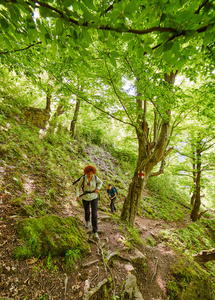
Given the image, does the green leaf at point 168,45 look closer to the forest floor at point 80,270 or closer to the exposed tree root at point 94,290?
the forest floor at point 80,270

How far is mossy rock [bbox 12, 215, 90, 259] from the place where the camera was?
7.91ft

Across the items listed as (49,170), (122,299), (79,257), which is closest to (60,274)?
(79,257)

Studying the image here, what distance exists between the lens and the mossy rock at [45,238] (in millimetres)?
2412

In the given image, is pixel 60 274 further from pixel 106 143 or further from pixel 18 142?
pixel 106 143

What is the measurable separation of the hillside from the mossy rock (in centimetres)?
2

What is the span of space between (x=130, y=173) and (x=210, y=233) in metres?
7.93

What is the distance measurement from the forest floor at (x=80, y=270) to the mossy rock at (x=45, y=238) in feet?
0.35

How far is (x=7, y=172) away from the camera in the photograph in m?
4.31

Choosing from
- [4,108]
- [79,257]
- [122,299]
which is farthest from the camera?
[4,108]

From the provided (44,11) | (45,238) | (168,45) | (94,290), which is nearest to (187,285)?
(94,290)

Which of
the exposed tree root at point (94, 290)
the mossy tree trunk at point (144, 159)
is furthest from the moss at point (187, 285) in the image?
the exposed tree root at point (94, 290)

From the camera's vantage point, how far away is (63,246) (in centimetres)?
281

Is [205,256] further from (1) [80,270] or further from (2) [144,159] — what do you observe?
(1) [80,270]

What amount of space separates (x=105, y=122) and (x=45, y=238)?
16.3 ft
